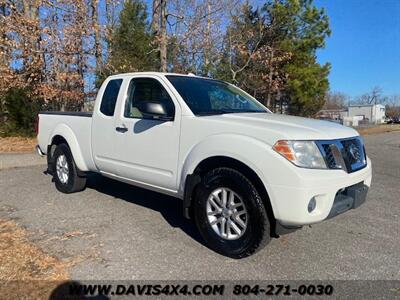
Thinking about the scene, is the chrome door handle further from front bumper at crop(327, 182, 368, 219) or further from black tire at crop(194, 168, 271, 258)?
front bumper at crop(327, 182, 368, 219)

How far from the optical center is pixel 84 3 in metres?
15.3

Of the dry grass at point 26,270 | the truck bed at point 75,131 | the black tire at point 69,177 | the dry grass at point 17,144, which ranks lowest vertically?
the dry grass at point 17,144

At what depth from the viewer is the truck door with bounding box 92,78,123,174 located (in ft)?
18.5

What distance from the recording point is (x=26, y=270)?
12.3 ft

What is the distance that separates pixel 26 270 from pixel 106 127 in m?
2.48

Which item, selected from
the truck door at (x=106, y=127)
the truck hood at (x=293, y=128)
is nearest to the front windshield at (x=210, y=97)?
the truck hood at (x=293, y=128)

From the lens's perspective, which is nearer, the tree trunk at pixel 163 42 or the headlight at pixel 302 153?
the headlight at pixel 302 153

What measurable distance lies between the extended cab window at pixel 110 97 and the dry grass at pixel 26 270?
6.89 ft

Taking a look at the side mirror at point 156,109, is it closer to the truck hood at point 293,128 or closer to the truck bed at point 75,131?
the truck hood at point 293,128

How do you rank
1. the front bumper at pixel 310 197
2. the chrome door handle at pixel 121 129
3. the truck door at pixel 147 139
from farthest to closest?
the chrome door handle at pixel 121 129
the truck door at pixel 147 139
the front bumper at pixel 310 197

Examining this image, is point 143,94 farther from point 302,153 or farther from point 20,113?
point 20,113

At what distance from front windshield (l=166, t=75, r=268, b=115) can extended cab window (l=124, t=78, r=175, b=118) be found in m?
0.18

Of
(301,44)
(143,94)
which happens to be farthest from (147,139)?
(301,44)

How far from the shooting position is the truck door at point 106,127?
5.65 m
